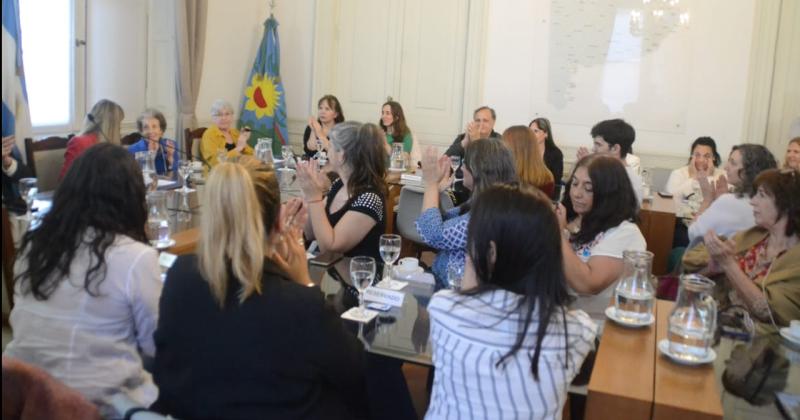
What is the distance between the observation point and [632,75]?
20.7 ft

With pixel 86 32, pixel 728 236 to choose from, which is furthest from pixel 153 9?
pixel 728 236

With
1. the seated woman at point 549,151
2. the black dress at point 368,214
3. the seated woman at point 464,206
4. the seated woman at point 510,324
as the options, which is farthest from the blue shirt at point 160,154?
the seated woman at point 510,324

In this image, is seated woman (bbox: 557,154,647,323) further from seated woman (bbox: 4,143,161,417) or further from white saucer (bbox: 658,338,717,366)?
seated woman (bbox: 4,143,161,417)

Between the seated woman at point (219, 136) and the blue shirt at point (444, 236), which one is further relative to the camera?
the seated woman at point (219, 136)

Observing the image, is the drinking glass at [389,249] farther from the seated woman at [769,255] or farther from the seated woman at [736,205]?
the seated woman at [736,205]

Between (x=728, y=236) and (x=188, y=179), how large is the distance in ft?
9.25

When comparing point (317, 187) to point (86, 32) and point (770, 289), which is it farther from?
point (86, 32)

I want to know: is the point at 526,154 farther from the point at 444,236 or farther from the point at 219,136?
the point at 219,136

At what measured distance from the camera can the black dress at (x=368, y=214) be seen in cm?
296

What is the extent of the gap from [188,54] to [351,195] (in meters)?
3.48

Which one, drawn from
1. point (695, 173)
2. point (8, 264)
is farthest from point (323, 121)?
point (8, 264)

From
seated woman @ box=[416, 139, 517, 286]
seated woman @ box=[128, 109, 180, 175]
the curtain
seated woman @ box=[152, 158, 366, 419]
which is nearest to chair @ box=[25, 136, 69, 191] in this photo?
seated woman @ box=[128, 109, 180, 175]

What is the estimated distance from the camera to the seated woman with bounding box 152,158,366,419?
5.16 feet

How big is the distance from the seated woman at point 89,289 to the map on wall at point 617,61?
5.15 meters
